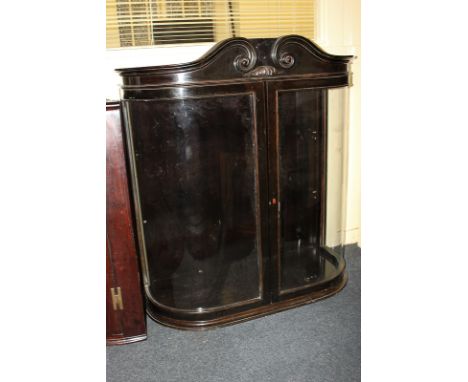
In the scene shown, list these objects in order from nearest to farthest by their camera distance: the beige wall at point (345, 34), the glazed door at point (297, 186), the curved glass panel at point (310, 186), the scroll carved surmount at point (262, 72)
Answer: the scroll carved surmount at point (262, 72), the glazed door at point (297, 186), the curved glass panel at point (310, 186), the beige wall at point (345, 34)

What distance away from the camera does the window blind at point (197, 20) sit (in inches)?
78.4

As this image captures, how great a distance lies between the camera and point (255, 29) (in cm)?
219

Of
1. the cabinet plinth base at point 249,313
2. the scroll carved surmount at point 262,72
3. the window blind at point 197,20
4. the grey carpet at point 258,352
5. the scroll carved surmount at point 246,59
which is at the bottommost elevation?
the grey carpet at point 258,352

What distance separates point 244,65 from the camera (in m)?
1.69

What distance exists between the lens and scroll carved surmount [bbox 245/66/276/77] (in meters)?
1.71

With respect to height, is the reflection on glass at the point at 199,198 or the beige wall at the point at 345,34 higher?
the beige wall at the point at 345,34

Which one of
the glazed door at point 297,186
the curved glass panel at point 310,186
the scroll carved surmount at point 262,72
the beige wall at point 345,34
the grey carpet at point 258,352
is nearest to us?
the grey carpet at point 258,352

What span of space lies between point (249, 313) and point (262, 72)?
1130mm

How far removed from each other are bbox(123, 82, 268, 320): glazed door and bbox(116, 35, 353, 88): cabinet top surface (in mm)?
49

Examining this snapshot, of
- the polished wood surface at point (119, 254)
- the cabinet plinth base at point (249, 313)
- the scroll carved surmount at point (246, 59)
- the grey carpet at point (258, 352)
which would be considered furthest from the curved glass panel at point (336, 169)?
the polished wood surface at point (119, 254)

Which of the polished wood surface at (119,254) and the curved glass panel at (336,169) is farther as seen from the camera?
the curved glass panel at (336,169)

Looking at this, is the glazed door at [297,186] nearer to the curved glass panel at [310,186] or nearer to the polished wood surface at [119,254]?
the curved glass panel at [310,186]

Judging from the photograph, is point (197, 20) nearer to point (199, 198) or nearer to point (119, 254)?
point (199, 198)
